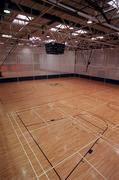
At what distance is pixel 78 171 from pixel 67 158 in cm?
41

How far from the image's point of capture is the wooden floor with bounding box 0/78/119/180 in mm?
2512

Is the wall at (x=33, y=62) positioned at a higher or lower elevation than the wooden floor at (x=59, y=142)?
higher

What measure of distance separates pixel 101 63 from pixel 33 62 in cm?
708

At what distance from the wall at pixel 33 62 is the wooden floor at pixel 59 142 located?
745cm

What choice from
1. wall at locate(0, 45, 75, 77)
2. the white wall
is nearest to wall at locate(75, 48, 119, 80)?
the white wall

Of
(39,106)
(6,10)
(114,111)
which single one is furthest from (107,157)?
(6,10)

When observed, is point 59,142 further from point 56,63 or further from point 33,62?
point 56,63

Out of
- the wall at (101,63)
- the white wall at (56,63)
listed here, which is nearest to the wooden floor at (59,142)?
the wall at (101,63)

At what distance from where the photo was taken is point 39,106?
20.2 feet

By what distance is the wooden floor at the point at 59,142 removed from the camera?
2.51m

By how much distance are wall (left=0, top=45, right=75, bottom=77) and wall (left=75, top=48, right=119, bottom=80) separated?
128 cm

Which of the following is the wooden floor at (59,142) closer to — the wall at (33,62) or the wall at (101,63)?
the wall at (101,63)

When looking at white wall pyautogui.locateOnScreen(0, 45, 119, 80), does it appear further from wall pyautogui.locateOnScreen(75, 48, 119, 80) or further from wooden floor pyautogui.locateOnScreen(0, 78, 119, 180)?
wooden floor pyautogui.locateOnScreen(0, 78, 119, 180)

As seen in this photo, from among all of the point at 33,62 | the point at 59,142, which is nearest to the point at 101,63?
the point at 33,62
